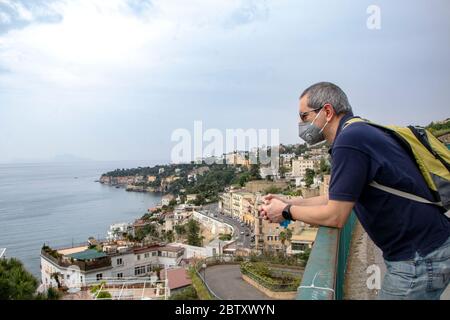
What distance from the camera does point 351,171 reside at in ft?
2.99

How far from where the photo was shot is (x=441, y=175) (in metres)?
0.99

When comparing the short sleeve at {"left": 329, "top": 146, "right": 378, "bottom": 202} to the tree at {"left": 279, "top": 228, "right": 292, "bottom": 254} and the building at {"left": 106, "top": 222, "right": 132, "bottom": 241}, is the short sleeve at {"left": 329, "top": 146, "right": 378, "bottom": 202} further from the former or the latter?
the building at {"left": 106, "top": 222, "right": 132, "bottom": 241}

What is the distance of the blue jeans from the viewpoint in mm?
976

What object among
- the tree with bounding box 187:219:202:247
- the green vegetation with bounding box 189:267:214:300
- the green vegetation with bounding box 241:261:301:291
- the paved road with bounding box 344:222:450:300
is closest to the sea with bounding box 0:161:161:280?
the tree with bounding box 187:219:202:247

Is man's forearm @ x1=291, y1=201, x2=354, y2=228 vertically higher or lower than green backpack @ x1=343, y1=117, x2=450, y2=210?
lower

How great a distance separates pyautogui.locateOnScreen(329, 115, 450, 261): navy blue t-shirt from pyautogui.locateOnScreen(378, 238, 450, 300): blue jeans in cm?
2

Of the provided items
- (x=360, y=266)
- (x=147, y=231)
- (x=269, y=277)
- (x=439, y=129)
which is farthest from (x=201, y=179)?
(x=360, y=266)

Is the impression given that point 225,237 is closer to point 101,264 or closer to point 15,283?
point 101,264

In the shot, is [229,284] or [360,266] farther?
[229,284]

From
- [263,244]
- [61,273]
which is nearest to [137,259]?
[61,273]

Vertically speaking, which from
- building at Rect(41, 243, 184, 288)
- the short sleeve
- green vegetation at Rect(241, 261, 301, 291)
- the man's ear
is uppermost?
the man's ear

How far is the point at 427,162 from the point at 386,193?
0.50 ft
